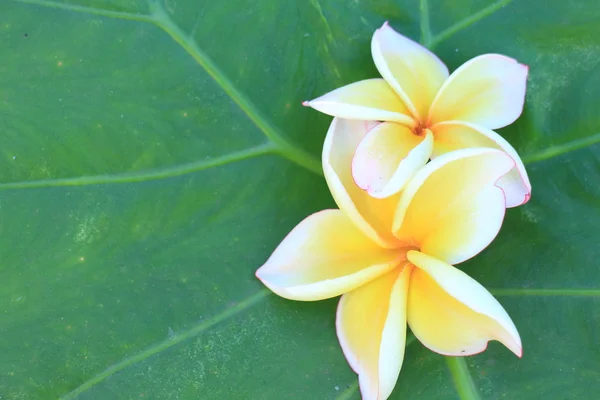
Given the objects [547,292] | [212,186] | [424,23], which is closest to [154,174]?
[212,186]

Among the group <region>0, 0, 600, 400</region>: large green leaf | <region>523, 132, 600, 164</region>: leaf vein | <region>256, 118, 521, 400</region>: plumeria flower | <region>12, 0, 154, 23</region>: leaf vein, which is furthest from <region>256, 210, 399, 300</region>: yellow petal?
<region>12, 0, 154, 23</region>: leaf vein

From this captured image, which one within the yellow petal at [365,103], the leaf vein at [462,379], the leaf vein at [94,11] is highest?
the leaf vein at [94,11]

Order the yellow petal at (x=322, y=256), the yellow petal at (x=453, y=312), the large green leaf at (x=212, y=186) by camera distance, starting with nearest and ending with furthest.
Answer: the yellow petal at (x=453, y=312) < the yellow petal at (x=322, y=256) < the large green leaf at (x=212, y=186)

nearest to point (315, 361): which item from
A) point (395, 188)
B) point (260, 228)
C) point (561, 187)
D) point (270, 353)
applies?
point (270, 353)

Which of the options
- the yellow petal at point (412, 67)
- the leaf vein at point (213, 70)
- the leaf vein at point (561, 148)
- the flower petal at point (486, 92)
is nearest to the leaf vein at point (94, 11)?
the leaf vein at point (213, 70)

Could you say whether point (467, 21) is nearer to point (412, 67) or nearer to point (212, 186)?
point (412, 67)

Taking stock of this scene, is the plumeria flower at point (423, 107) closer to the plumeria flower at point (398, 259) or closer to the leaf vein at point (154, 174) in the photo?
the plumeria flower at point (398, 259)
